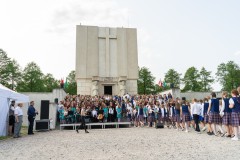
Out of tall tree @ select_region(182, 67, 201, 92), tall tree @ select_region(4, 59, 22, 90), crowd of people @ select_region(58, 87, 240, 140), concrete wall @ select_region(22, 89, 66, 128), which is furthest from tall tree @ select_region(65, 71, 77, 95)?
crowd of people @ select_region(58, 87, 240, 140)

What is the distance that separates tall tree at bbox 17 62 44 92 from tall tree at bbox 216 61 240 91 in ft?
147

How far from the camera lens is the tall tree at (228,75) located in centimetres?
5369

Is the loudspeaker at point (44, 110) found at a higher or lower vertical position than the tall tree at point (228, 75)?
lower

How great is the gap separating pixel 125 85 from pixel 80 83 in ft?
26.3

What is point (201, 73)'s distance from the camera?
183 ft

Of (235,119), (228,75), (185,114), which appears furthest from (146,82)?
(235,119)

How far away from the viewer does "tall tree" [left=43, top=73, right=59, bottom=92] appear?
61006 millimetres

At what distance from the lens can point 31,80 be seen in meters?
51.7

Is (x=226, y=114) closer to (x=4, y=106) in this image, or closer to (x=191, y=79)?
(x=4, y=106)

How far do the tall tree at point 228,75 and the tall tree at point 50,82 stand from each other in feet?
143

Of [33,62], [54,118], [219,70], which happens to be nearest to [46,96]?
[54,118]

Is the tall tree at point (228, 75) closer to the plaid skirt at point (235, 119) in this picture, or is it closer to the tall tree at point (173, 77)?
the tall tree at point (173, 77)

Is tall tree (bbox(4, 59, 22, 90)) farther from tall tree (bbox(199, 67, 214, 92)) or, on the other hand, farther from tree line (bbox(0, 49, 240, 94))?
tall tree (bbox(199, 67, 214, 92))

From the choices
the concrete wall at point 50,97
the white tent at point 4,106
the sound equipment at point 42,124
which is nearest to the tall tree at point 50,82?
the concrete wall at point 50,97
